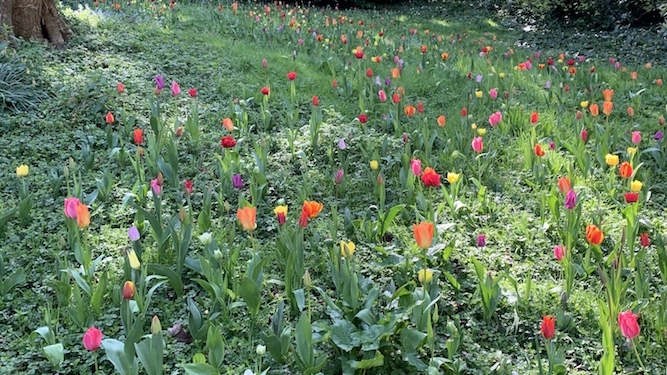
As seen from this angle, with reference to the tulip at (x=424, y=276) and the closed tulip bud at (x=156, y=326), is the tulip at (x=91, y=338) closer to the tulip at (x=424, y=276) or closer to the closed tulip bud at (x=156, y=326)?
the closed tulip bud at (x=156, y=326)

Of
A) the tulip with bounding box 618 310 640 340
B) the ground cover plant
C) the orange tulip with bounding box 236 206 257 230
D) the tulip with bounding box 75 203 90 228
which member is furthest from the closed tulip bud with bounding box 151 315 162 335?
the tulip with bounding box 618 310 640 340

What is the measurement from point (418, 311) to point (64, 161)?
275 cm

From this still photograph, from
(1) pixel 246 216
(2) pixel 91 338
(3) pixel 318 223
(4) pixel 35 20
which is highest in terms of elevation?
(4) pixel 35 20

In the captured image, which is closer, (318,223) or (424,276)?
(424,276)

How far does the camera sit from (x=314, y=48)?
6.43m

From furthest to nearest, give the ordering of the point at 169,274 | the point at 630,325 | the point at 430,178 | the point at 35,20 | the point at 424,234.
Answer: the point at 35,20, the point at 430,178, the point at 169,274, the point at 424,234, the point at 630,325

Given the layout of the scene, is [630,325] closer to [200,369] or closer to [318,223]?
[200,369]

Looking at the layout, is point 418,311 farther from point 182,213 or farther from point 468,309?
point 182,213

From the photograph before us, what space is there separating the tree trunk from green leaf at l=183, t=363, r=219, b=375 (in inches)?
170

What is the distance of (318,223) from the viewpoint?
3016 millimetres

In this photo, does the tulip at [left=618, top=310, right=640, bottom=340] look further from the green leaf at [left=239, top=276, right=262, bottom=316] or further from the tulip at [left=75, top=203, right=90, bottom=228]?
the tulip at [left=75, top=203, right=90, bottom=228]

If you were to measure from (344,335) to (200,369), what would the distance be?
52 centimetres

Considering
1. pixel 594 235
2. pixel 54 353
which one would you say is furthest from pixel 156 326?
pixel 594 235

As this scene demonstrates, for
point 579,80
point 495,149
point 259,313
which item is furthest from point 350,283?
point 579,80
